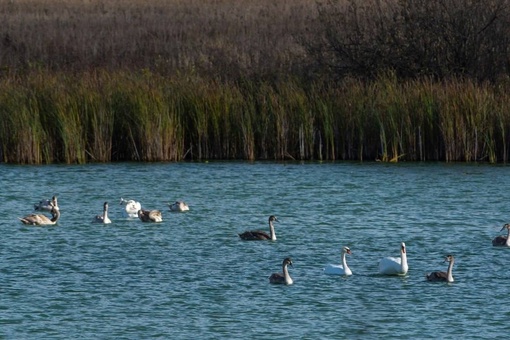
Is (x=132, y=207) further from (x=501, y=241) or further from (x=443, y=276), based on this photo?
(x=443, y=276)

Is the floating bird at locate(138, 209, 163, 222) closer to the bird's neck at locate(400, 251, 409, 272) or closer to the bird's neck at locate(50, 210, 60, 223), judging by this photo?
the bird's neck at locate(50, 210, 60, 223)

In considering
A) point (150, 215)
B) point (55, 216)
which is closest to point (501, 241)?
point (150, 215)

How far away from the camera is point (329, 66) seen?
25.5 metres

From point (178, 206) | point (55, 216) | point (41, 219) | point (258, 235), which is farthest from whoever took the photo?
point (178, 206)

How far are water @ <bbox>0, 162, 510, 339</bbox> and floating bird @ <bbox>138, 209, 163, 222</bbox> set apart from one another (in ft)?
0.36

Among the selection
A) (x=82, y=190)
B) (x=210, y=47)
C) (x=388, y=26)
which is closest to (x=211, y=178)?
(x=82, y=190)

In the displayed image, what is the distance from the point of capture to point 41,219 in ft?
52.4

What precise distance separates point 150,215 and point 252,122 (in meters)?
6.44

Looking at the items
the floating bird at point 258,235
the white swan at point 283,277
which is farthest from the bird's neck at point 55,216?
the white swan at point 283,277

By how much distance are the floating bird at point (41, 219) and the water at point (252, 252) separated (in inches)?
5.1

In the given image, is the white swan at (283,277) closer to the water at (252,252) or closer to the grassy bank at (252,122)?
the water at (252,252)

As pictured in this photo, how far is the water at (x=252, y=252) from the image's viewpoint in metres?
11.1

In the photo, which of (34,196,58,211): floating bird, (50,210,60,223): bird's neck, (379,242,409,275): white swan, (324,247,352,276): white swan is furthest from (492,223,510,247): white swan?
(34,196,58,211): floating bird

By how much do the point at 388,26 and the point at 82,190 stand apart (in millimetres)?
8736
